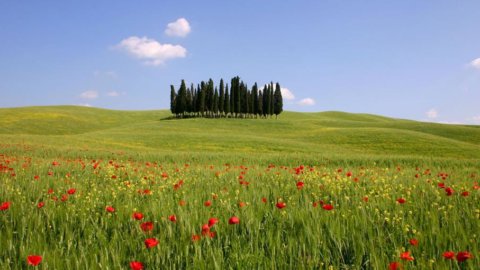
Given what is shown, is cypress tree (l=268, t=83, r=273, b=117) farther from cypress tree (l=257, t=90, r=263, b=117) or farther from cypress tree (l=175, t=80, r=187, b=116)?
cypress tree (l=175, t=80, r=187, b=116)

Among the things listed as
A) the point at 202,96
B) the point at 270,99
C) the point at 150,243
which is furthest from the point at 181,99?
the point at 150,243

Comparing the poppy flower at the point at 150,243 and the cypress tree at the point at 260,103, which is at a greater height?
the cypress tree at the point at 260,103

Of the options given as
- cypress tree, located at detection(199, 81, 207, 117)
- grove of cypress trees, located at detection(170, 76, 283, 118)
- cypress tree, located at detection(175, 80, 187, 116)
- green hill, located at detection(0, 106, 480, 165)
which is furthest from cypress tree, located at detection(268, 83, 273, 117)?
cypress tree, located at detection(175, 80, 187, 116)

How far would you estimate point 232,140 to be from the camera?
4566 cm

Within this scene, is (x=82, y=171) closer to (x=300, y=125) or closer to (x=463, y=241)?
(x=463, y=241)

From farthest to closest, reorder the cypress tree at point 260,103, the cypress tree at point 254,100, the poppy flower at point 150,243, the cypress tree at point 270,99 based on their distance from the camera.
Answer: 1. the cypress tree at point 270,99
2. the cypress tree at point 260,103
3. the cypress tree at point 254,100
4. the poppy flower at point 150,243

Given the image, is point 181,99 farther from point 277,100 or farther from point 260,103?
point 277,100

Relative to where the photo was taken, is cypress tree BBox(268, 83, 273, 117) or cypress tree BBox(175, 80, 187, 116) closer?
cypress tree BBox(175, 80, 187, 116)

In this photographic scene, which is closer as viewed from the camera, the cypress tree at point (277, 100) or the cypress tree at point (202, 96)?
the cypress tree at point (202, 96)

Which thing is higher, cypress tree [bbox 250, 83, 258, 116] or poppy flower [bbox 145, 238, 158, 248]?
cypress tree [bbox 250, 83, 258, 116]

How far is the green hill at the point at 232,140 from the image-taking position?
80.0 feet

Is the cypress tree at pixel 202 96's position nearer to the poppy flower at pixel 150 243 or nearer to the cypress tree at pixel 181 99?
the cypress tree at pixel 181 99

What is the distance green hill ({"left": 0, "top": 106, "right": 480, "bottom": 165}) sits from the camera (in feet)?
80.0

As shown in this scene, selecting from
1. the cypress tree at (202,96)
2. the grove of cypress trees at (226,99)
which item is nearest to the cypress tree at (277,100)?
the grove of cypress trees at (226,99)
